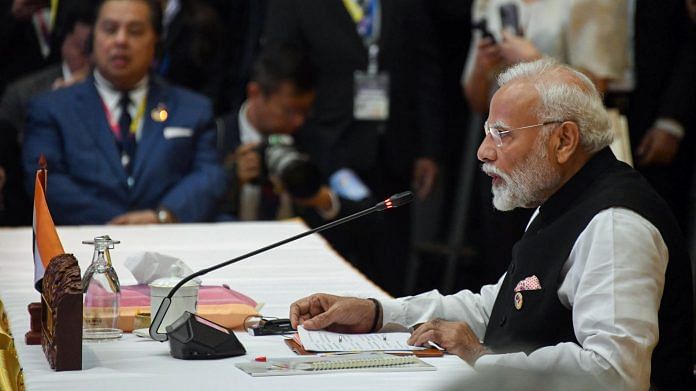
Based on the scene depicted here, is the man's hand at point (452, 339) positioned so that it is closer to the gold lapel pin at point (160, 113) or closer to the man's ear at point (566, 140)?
the man's ear at point (566, 140)

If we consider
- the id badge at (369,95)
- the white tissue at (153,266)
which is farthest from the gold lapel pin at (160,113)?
the white tissue at (153,266)

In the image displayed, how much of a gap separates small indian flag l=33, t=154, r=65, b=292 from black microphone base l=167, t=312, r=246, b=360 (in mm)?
321

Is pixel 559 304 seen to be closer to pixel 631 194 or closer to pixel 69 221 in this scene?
pixel 631 194

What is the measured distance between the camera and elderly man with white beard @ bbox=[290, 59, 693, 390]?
2.32 meters

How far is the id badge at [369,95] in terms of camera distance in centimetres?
574

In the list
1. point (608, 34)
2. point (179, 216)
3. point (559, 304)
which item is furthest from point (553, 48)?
point (559, 304)

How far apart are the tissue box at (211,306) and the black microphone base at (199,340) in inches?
11.3

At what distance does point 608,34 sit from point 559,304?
2.66 m

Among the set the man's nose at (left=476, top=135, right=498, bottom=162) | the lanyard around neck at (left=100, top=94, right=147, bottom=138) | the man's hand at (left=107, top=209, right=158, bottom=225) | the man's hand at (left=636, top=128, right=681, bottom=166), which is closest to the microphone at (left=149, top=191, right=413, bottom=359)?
the man's nose at (left=476, top=135, right=498, bottom=162)

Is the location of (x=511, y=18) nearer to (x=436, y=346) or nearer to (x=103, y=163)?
(x=103, y=163)

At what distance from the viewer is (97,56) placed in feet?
17.3

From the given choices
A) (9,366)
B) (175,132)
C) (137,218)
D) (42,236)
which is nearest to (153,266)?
(42,236)

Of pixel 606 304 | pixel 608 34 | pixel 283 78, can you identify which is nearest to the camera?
pixel 606 304

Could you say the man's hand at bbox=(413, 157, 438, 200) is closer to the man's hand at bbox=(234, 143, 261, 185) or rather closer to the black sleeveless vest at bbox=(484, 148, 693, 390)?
the man's hand at bbox=(234, 143, 261, 185)
